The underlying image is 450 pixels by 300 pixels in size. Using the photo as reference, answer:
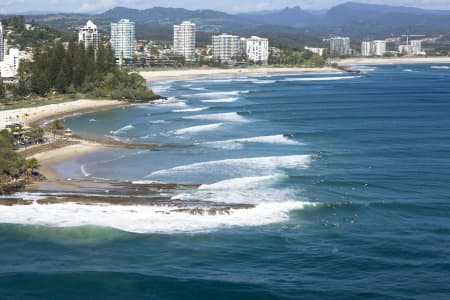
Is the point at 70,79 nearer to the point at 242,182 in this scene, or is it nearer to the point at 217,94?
the point at 217,94

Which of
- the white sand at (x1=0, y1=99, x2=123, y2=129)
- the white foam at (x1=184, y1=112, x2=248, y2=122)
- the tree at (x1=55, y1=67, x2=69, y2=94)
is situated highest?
the tree at (x1=55, y1=67, x2=69, y2=94)

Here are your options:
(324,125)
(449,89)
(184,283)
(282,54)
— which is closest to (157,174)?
(184,283)

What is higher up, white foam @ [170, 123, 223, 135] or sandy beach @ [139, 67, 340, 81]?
sandy beach @ [139, 67, 340, 81]

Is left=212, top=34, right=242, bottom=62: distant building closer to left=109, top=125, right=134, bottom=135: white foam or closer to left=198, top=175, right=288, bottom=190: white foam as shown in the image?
left=109, top=125, right=134, bottom=135: white foam

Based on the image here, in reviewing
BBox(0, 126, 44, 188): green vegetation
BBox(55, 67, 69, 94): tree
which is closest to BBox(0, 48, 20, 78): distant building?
BBox(55, 67, 69, 94): tree

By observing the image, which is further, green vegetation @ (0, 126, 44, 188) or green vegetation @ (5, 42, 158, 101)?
green vegetation @ (5, 42, 158, 101)

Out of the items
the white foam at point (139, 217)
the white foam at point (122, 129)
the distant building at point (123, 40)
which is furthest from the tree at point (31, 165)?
the distant building at point (123, 40)

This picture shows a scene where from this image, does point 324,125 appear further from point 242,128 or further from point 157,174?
point 157,174
